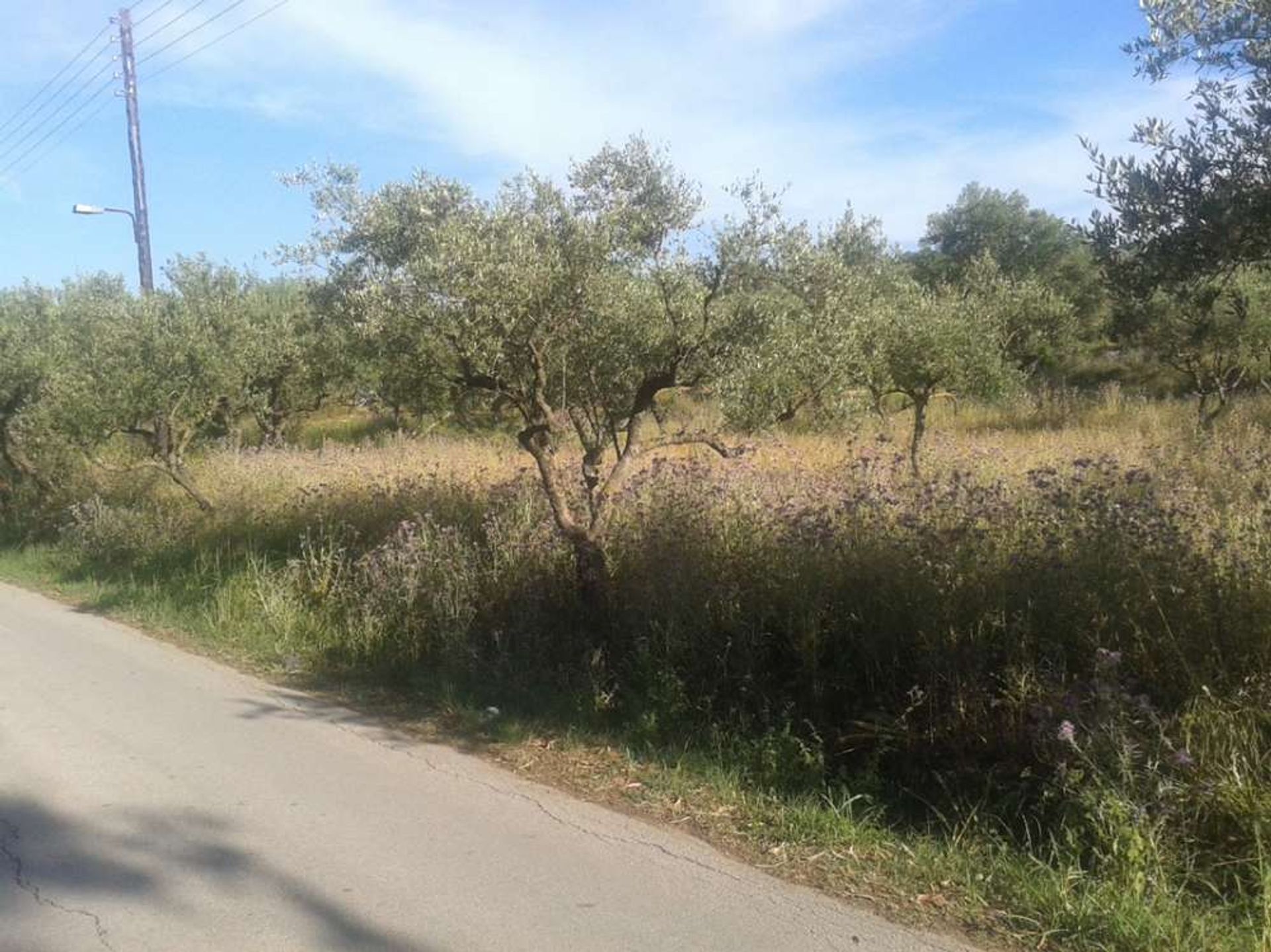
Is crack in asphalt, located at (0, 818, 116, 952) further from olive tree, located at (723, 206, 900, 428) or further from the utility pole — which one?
the utility pole

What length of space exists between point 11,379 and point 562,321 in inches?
582

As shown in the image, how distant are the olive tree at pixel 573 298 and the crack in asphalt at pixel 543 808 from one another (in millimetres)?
2044

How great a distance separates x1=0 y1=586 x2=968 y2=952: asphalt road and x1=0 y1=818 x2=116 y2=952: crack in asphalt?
1 cm

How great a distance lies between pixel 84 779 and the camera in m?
5.59

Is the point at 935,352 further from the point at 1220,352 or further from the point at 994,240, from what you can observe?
the point at 994,240

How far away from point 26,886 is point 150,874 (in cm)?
48

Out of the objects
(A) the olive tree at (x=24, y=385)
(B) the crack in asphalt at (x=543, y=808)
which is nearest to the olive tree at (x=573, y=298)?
(B) the crack in asphalt at (x=543, y=808)

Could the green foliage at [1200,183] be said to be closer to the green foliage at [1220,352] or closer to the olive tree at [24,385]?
the green foliage at [1220,352]

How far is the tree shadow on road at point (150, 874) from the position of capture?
3.92m

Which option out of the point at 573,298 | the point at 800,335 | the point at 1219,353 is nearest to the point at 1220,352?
the point at 1219,353

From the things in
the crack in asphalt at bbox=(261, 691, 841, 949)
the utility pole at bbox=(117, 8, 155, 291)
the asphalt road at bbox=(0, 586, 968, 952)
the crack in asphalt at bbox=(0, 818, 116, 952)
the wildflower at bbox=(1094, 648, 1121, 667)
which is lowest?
the crack in asphalt at bbox=(261, 691, 841, 949)

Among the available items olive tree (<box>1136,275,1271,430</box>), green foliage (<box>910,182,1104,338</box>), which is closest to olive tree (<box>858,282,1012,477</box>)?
olive tree (<box>1136,275,1271,430</box>)

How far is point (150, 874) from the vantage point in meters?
4.38

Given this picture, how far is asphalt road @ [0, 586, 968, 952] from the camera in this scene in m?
3.84
